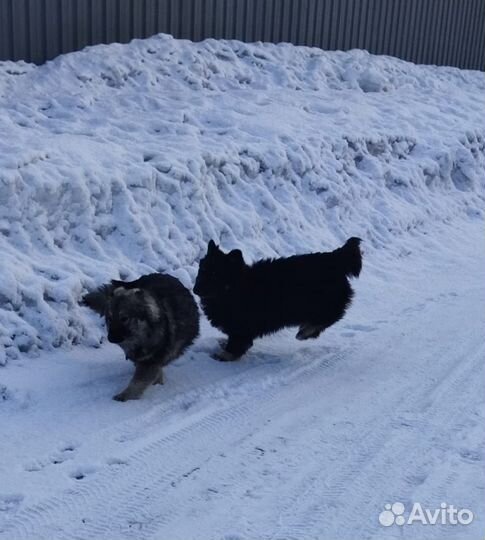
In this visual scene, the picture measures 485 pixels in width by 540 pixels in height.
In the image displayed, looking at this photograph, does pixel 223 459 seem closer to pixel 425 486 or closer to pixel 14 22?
pixel 425 486

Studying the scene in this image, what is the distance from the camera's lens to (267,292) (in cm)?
666

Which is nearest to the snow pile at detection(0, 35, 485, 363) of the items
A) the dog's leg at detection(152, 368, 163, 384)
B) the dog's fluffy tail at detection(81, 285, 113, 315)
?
the dog's fluffy tail at detection(81, 285, 113, 315)

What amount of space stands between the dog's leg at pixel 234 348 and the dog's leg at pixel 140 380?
1.05 meters

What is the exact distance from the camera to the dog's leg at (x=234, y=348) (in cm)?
654

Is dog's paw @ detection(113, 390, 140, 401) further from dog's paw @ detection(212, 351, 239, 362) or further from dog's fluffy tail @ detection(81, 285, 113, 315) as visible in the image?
dog's paw @ detection(212, 351, 239, 362)

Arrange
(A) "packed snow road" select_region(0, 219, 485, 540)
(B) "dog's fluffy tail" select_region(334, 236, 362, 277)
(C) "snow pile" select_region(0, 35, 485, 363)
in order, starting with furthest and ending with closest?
(C) "snow pile" select_region(0, 35, 485, 363)
(B) "dog's fluffy tail" select_region(334, 236, 362, 277)
(A) "packed snow road" select_region(0, 219, 485, 540)

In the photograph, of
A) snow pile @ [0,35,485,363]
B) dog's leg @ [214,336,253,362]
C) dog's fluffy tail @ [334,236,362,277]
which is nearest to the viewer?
dog's leg @ [214,336,253,362]

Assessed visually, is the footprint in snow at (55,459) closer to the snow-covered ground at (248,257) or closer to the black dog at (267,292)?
the snow-covered ground at (248,257)

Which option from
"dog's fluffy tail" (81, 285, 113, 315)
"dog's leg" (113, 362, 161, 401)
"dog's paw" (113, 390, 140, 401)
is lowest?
"dog's paw" (113, 390, 140, 401)

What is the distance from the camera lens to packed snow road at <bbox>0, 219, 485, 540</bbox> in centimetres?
394

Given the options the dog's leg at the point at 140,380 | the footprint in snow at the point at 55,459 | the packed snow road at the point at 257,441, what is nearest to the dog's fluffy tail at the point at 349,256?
the packed snow road at the point at 257,441

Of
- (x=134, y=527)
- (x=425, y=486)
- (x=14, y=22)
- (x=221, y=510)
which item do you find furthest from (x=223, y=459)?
(x=14, y=22)

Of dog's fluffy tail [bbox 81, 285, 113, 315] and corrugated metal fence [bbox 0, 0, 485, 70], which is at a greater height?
corrugated metal fence [bbox 0, 0, 485, 70]

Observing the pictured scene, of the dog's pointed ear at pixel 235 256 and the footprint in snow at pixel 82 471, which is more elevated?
the dog's pointed ear at pixel 235 256
